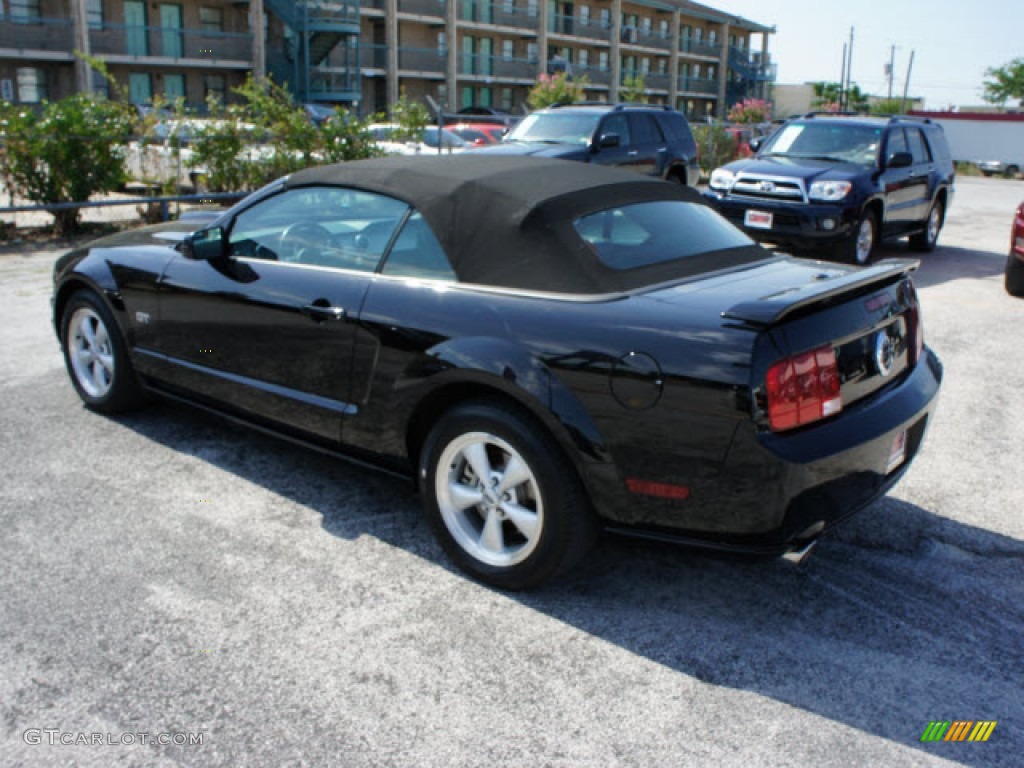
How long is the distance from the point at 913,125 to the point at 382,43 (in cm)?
4040

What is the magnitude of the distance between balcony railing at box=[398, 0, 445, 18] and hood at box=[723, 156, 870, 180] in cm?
4096

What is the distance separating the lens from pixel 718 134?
26.7 meters

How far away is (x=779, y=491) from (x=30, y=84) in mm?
39238

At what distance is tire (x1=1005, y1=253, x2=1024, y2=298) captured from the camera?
10070 millimetres

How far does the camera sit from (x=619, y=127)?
14.6 m

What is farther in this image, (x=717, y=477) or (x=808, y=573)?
(x=808, y=573)

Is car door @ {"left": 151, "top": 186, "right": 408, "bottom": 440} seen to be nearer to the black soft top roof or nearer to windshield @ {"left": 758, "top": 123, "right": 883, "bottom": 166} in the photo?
the black soft top roof

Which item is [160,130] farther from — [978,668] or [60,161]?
[978,668]

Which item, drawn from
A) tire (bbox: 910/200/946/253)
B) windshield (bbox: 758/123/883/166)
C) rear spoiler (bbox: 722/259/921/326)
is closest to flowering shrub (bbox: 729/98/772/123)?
tire (bbox: 910/200/946/253)

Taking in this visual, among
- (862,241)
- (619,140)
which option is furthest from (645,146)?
(862,241)

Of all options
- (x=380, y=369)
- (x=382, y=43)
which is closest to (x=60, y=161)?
(x=380, y=369)

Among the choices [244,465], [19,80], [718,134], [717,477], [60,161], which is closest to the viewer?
[717,477]

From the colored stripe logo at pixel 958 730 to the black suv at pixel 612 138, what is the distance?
10944 mm

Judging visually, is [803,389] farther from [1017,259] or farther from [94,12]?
[94,12]
